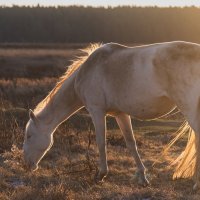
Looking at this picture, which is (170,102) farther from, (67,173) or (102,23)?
(102,23)

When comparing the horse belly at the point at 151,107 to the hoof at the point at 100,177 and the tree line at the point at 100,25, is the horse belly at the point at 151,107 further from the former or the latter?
the tree line at the point at 100,25

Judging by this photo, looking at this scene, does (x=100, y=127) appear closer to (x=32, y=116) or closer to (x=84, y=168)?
(x=84, y=168)

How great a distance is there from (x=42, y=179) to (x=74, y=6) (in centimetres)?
12195

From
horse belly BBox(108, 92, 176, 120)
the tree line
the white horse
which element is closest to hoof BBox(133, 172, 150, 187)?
the white horse

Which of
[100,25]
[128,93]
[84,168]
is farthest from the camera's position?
[100,25]

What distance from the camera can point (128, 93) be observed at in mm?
6957

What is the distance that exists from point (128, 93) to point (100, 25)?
335ft

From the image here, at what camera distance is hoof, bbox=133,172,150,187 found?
7.43 meters

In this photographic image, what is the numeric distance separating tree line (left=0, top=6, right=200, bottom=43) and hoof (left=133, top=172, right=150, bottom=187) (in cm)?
8830

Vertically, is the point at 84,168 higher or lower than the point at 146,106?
lower

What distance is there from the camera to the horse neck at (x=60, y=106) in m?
8.09

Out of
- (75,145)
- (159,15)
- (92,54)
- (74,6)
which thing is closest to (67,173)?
(92,54)

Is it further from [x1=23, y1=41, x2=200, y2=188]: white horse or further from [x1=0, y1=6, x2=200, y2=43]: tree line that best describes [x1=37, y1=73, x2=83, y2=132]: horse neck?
[x1=0, y1=6, x2=200, y2=43]: tree line

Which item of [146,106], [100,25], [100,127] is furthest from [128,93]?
[100,25]
